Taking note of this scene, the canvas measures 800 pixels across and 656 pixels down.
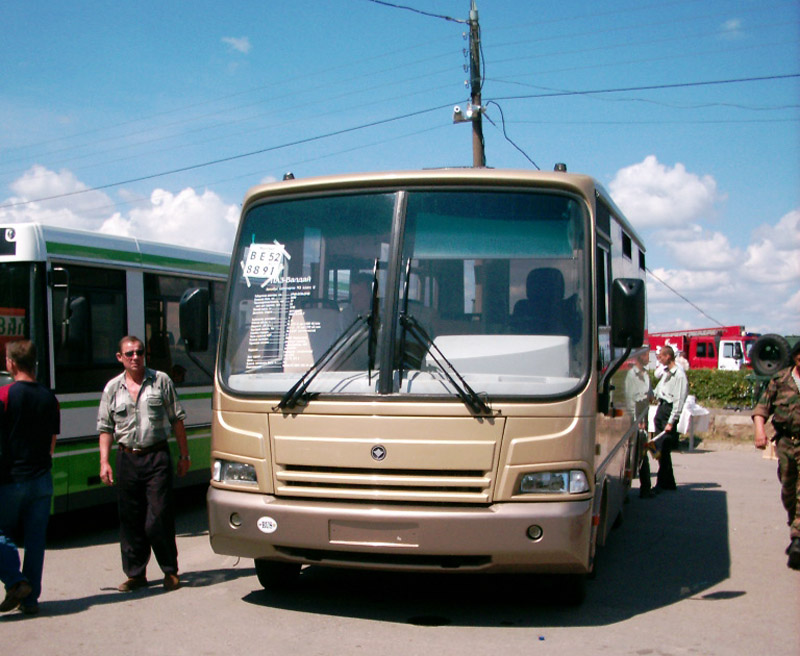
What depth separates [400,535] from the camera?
5539 millimetres

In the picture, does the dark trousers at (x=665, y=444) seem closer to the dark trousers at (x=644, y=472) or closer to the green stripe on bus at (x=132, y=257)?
the dark trousers at (x=644, y=472)

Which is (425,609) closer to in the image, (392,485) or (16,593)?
(392,485)

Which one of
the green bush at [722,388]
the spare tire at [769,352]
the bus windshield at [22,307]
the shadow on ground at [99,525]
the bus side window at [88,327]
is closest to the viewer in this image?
the bus windshield at [22,307]

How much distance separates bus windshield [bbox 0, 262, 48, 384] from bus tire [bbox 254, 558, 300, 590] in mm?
3090

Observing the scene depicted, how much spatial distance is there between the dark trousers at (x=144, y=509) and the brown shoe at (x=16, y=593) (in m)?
0.93

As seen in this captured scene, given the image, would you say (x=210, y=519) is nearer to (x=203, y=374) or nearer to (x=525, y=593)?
(x=525, y=593)

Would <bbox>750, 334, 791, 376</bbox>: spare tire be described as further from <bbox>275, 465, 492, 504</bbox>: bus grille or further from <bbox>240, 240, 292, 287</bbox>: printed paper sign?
<bbox>275, 465, 492, 504</bbox>: bus grille

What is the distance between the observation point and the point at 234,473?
20.0 feet

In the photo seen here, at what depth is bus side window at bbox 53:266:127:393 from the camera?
8.52 metres

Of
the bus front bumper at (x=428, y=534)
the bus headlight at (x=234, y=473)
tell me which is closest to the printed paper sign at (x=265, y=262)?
the bus headlight at (x=234, y=473)

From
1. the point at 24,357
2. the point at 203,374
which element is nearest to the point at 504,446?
the point at 24,357

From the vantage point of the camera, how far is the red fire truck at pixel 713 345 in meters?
45.7

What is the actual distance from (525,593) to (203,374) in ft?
17.1

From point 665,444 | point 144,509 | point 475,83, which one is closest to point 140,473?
point 144,509
